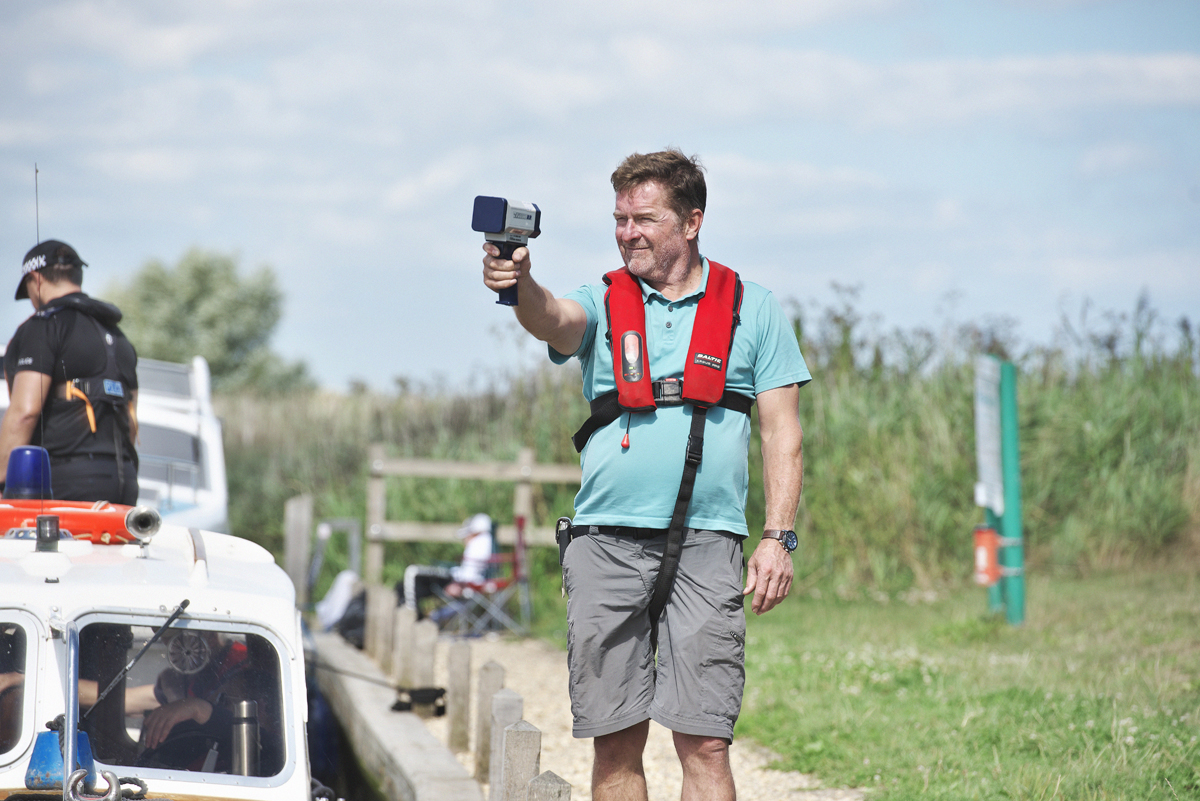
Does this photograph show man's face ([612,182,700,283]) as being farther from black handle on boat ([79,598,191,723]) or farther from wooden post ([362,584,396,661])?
wooden post ([362,584,396,661])

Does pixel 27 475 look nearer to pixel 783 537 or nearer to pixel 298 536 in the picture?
pixel 783 537

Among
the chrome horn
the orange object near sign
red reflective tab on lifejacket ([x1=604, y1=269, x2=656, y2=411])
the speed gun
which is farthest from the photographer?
the orange object near sign

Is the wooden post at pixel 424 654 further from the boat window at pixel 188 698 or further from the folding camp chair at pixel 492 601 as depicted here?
the folding camp chair at pixel 492 601

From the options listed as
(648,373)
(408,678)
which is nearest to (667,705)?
(648,373)

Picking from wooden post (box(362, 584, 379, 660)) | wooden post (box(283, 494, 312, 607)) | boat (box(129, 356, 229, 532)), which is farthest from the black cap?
wooden post (box(283, 494, 312, 607))

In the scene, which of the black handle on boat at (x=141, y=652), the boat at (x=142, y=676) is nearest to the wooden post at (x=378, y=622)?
the boat at (x=142, y=676)

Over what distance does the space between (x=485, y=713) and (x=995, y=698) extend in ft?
8.91

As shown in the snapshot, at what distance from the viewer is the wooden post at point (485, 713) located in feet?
17.6

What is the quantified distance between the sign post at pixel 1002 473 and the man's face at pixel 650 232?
20.6ft

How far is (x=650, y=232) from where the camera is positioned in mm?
3477

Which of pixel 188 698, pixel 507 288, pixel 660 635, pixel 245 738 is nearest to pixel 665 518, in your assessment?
pixel 660 635

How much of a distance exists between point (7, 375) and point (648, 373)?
10.4ft

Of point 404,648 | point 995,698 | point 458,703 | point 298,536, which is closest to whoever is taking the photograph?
point 995,698

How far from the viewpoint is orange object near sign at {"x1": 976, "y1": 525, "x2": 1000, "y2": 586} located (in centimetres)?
885
